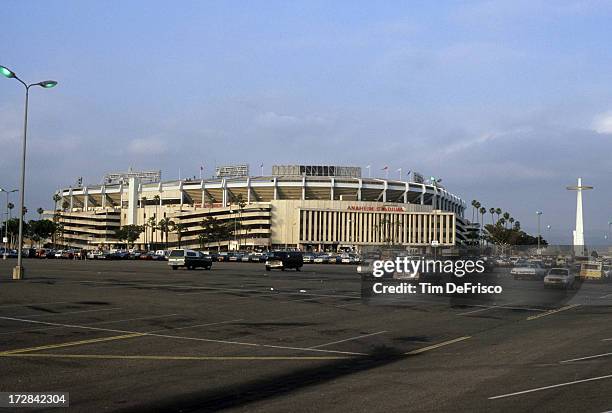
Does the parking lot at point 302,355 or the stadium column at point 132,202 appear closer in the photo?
the parking lot at point 302,355

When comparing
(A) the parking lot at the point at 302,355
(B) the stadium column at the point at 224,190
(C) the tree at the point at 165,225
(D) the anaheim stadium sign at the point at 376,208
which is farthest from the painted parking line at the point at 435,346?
(B) the stadium column at the point at 224,190

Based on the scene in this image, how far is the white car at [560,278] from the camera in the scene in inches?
1467

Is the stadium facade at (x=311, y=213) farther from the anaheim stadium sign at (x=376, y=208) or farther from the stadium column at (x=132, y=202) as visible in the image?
the stadium column at (x=132, y=202)

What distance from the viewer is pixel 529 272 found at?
42.0m

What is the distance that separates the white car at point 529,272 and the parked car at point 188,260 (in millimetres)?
29735

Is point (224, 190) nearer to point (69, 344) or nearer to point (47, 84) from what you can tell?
point (47, 84)

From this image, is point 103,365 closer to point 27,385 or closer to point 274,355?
point 27,385

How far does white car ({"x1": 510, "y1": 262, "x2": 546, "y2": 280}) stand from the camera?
41.5 m

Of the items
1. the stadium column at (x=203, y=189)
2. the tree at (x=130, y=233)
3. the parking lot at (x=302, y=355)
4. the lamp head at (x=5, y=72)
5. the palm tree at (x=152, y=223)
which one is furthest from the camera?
the stadium column at (x=203, y=189)

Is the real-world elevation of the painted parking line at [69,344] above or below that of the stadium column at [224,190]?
below

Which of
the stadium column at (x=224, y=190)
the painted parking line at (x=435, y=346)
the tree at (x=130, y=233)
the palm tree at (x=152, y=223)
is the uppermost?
the stadium column at (x=224, y=190)

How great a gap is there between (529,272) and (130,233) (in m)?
151

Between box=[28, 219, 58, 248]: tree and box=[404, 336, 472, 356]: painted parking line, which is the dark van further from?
box=[28, 219, 58, 248]: tree

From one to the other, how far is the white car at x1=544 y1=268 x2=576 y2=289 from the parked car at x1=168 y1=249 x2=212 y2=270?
33127mm
